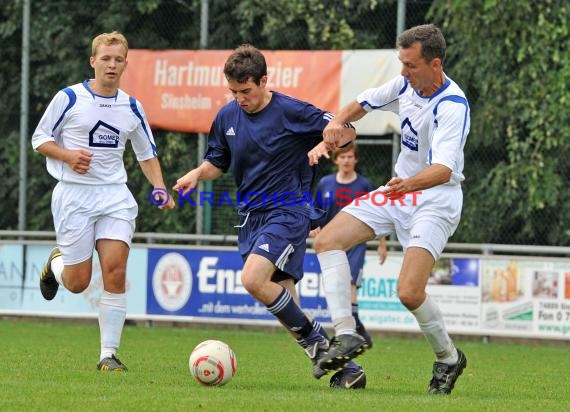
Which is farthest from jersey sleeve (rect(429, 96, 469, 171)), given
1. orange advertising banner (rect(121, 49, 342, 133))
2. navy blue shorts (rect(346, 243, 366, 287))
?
orange advertising banner (rect(121, 49, 342, 133))

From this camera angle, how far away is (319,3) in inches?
663

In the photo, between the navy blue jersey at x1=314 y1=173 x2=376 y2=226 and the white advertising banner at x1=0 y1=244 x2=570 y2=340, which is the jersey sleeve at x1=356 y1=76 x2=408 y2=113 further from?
the white advertising banner at x1=0 y1=244 x2=570 y2=340

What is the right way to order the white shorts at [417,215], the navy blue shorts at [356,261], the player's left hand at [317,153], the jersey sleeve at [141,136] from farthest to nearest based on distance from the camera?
the navy blue shorts at [356,261]
the jersey sleeve at [141,136]
the player's left hand at [317,153]
the white shorts at [417,215]

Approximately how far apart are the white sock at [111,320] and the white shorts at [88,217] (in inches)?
14.2

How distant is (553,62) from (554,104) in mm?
532

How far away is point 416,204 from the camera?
26.9ft

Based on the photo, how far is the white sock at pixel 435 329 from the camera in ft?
26.5

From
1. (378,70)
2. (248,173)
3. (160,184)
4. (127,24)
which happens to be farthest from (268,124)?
(127,24)

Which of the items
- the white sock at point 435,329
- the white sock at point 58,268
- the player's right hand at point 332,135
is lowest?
the white sock at point 435,329

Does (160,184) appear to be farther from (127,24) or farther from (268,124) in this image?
(127,24)

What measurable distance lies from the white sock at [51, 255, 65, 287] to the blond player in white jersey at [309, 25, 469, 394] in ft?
7.59

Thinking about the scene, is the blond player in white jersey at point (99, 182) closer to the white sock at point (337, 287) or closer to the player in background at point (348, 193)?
the white sock at point (337, 287)

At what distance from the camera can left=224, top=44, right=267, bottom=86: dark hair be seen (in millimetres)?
8211

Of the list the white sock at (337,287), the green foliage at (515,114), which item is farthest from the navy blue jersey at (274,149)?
the green foliage at (515,114)
